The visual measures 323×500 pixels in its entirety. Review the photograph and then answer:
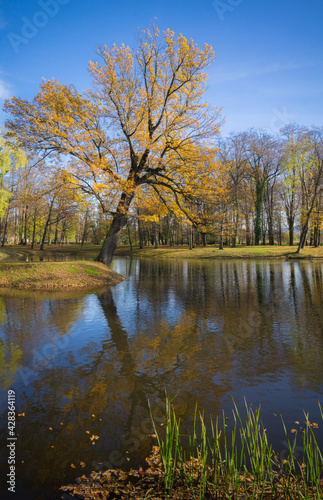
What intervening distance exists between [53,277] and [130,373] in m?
10.5

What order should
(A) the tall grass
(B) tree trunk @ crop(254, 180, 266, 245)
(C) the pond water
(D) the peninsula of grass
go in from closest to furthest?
1. (A) the tall grass
2. (C) the pond water
3. (D) the peninsula of grass
4. (B) tree trunk @ crop(254, 180, 266, 245)

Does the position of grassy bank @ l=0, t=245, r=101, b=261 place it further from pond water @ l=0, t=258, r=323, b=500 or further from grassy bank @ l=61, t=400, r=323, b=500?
grassy bank @ l=61, t=400, r=323, b=500

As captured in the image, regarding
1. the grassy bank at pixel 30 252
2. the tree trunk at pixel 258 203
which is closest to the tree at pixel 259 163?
the tree trunk at pixel 258 203

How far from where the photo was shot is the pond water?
9.95 feet

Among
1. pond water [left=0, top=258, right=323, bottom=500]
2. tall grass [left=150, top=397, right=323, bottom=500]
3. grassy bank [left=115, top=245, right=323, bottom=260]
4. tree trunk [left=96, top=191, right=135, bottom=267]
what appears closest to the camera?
tall grass [left=150, top=397, right=323, bottom=500]

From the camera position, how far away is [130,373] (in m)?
4.82

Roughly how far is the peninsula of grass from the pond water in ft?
12.7

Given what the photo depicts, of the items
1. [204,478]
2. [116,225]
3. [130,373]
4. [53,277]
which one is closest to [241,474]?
[204,478]

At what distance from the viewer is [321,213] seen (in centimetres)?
3847

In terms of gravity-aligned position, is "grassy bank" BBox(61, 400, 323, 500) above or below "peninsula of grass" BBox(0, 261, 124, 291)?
below

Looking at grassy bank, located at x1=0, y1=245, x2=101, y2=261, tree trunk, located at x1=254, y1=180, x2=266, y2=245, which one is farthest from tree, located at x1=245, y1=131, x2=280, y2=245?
grassy bank, located at x1=0, y1=245, x2=101, y2=261

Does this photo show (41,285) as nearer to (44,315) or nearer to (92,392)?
(44,315)

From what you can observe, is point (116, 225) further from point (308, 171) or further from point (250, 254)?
point (308, 171)

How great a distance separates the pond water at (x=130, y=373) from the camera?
303 cm
